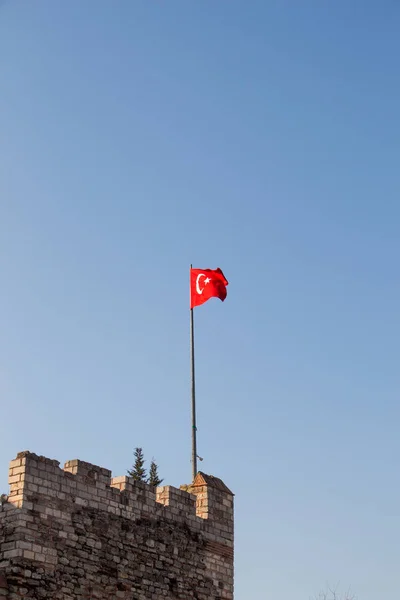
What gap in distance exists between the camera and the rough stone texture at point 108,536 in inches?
736

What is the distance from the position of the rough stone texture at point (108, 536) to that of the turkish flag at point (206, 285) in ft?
17.1

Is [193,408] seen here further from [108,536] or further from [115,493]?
[108,536]

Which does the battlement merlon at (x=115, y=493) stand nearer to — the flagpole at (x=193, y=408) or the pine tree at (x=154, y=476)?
the flagpole at (x=193, y=408)

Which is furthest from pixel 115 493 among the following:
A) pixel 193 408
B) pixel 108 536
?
pixel 193 408

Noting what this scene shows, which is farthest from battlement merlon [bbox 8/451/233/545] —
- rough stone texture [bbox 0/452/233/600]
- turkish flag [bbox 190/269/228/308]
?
turkish flag [bbox 190/269/228/308]

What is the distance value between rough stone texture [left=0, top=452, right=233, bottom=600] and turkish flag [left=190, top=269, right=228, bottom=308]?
5.22 meters

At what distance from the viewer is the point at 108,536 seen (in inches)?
805

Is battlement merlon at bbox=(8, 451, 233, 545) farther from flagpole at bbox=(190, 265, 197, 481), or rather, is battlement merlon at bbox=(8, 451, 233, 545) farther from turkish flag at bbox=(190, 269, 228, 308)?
turkish flag at bbox=(190, 269, 228, 308)

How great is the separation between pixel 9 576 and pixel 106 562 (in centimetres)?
→ 250

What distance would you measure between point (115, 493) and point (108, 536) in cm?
91

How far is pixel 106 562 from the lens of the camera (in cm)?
2022

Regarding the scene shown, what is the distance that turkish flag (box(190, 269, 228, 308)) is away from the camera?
27.2 m

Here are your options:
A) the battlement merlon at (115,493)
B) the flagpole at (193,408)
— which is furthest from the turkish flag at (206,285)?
the battlement merlon at (115,493)

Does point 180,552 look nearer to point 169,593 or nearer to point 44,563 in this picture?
point 169,593
